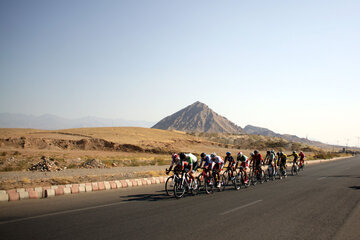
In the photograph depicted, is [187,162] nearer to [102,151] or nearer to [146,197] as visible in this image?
[146,197]

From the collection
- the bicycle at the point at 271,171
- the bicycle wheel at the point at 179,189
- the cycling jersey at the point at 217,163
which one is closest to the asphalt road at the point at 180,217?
the bicycle wheel at the point at 179,189

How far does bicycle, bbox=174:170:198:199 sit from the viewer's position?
489 inches

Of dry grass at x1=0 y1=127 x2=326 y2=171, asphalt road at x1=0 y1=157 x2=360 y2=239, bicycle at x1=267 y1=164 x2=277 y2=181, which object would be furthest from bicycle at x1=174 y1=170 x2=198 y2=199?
dry grass at x1=0 y1=127 x2=326 y2=171

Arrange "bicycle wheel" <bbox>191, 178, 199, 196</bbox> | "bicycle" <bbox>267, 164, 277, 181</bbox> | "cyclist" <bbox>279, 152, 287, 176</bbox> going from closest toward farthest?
1. "bicycle wheel" <bbox>191, 178, 199, 196</bbox>
2. "bicycle" <bbox>267, 164, 277, 181</bbox>
3. "cyclist" <bbox>279, 152, 287, 176</bbox>

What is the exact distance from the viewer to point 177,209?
9711mm

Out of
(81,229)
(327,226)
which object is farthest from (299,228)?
(81,229)

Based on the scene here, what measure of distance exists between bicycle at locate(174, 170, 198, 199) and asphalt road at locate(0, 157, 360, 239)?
663 millimetres

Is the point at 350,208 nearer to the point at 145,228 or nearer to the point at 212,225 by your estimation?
the point at 212,225

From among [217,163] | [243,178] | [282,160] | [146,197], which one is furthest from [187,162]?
[282,160]

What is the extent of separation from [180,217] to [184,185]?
4.45 metres

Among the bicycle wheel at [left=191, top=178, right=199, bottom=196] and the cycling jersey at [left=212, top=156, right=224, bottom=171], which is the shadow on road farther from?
the cycling jersey at [left=212, top=156, right=224, bottom=171]

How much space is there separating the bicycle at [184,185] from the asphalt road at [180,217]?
2.17 ft

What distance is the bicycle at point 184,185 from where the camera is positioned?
40.7 ft

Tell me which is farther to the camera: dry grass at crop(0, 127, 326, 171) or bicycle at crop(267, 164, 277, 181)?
dry grass at crop(0, 127, 326, 171)
